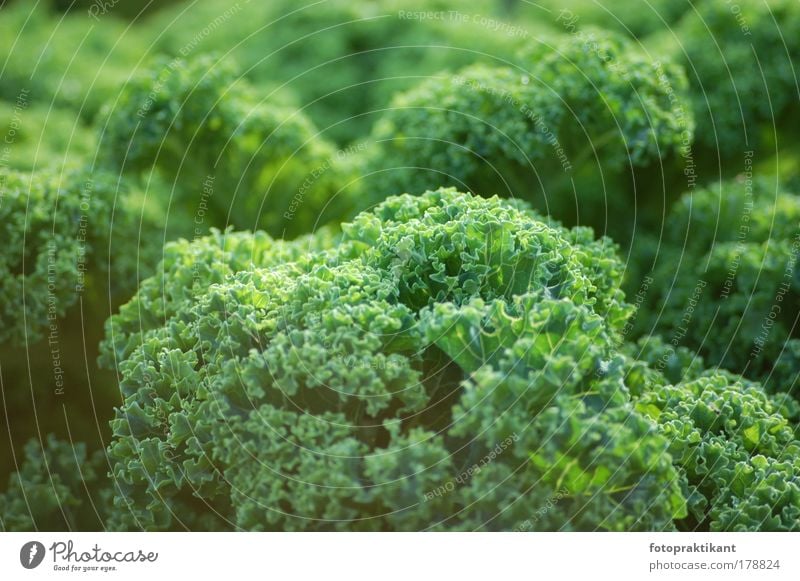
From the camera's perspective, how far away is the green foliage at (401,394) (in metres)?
1.91

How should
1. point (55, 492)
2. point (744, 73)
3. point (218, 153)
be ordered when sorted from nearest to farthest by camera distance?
1. point (55, 492)
2. point (218, 153)
3. point (744, 73)

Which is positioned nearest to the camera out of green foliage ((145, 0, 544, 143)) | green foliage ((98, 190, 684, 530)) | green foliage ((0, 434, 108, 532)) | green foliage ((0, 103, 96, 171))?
green foliage ((98, 190, 684, 530))

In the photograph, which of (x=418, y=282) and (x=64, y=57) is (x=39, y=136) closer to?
(x=64, y=57)

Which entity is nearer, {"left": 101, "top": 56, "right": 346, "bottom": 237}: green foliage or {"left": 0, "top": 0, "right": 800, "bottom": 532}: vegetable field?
{"left": 0, "top": 0, "right": 800, "bottom": 532}: vegetable field

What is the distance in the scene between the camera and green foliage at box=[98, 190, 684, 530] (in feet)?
6.27

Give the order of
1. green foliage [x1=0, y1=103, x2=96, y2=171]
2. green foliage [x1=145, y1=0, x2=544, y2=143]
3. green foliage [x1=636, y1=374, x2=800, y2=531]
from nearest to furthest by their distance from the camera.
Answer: green foliage [x1=636, y1=374, x2=800, y2=531] → green foliage [x1=0, y1=103, x2=96, y2=171] → green foliage [x1=145, y1=0, x2=544, y2=143]

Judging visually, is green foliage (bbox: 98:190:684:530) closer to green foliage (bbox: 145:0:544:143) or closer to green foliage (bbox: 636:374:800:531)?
green foliage (bbox: 636:374:800:531)

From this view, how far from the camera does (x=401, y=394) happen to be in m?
2.13

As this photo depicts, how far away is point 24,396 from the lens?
3.39m

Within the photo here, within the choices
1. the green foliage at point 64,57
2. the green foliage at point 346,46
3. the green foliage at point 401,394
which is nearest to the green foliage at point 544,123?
the green foliage at point 401,394

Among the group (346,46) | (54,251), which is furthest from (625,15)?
(54,251)

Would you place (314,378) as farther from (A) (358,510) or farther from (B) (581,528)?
(B) (581,528)

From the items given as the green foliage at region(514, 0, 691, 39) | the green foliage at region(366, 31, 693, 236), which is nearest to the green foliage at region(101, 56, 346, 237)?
the green foliage at region(366, 31, 693, 236)
